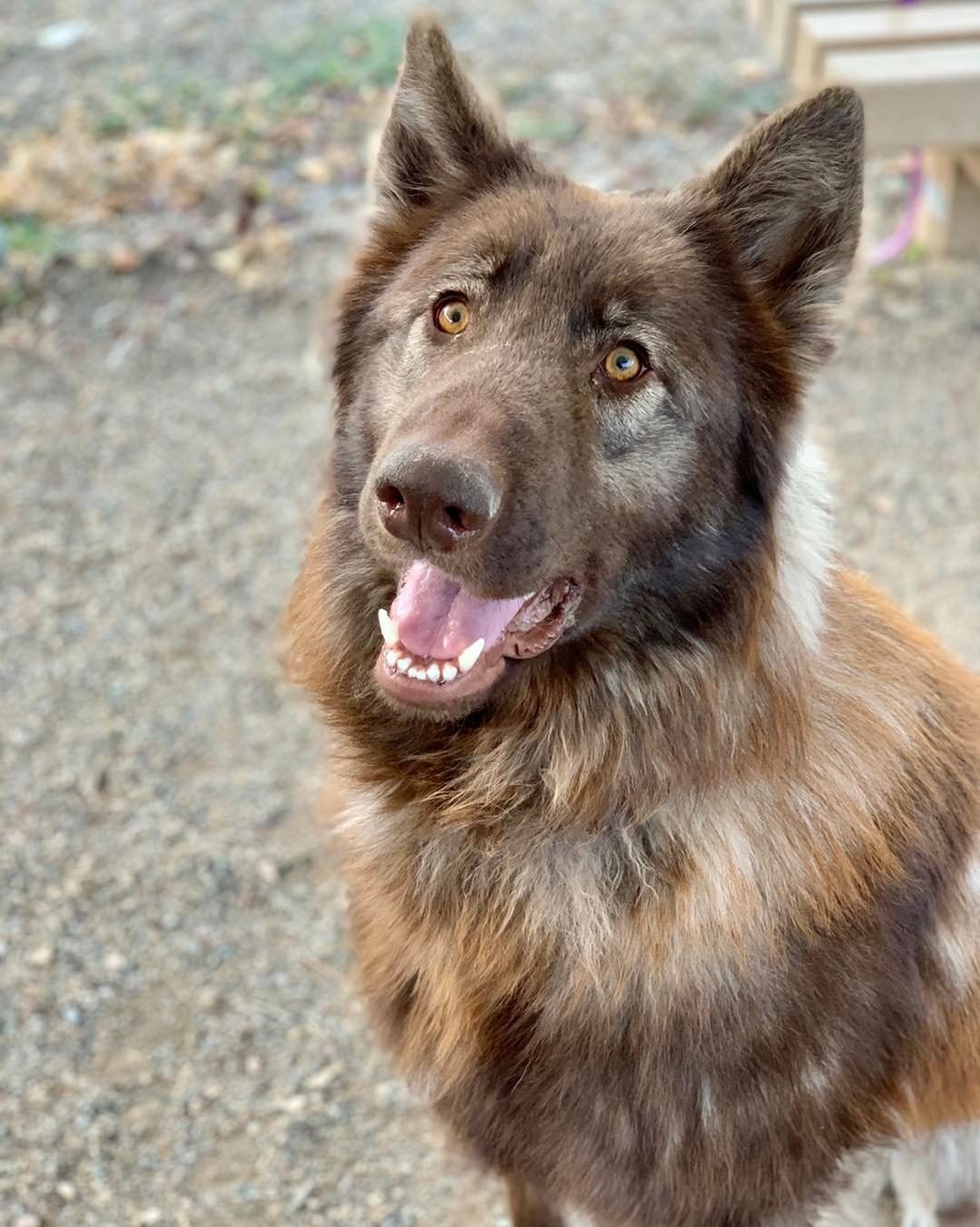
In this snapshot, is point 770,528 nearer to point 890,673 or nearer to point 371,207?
point 890,673

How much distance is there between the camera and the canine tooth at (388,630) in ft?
7.29

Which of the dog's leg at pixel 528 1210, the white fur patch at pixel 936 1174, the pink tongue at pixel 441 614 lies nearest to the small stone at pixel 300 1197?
the dog's leg at pixel 528 1210

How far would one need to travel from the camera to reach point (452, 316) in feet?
7.59

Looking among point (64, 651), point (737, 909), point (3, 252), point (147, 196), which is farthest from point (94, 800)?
point (147, 196)

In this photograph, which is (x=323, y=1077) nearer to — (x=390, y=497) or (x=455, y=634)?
(x=455, y=634)

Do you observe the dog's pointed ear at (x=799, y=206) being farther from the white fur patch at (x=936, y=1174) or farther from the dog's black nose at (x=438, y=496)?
the white fur patch at (x=936, y=1174)

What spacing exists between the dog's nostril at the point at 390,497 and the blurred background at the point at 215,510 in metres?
1.46

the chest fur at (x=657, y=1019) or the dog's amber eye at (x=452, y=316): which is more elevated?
the dog's amber eye at (x=452, y=316)

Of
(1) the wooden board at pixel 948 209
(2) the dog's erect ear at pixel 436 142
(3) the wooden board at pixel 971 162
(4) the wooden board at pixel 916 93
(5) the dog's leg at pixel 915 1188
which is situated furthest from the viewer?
(1) the wooden board at pixel 948 209

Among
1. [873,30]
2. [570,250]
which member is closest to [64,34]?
[873,30]

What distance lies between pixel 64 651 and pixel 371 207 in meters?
2.36

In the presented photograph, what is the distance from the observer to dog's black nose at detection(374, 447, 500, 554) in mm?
1956

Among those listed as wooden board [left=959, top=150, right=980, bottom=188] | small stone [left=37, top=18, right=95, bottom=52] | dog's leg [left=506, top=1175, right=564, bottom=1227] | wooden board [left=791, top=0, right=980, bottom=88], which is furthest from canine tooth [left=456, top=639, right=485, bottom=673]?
small stone [left=37, top=18, right=95, bottom=52]

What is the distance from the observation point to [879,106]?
189 inches
